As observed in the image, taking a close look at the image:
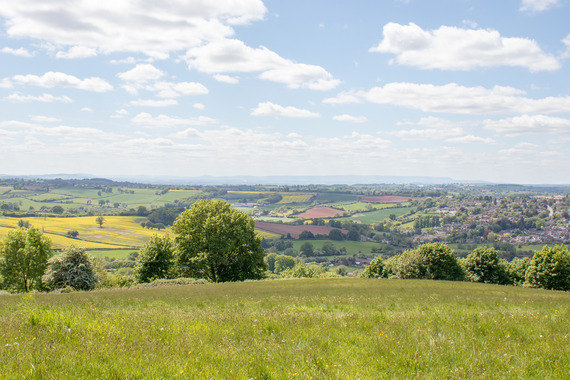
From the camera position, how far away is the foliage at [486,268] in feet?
218

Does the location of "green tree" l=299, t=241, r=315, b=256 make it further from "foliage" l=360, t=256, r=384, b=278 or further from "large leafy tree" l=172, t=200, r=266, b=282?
"large leafy tree" l=172, t=200, r=266, b=282

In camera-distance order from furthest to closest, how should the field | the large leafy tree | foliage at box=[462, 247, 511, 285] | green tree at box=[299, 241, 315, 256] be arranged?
green tree at box=[299, 241, 315, 256], foliage at box=[462, 247, 511, 285], the large leafy tree, the field

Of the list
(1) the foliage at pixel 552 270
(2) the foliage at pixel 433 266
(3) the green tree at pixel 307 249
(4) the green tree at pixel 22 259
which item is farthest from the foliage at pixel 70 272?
(3) the green tree at pixel 307 249

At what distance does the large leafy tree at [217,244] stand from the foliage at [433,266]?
28.4 meters

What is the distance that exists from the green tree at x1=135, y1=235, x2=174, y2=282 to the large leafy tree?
158 inches

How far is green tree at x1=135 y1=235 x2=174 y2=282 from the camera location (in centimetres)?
5256

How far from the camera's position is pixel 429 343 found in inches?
292

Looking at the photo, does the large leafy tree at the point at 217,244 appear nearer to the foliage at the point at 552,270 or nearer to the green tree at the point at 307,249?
the foliage at the point at 552,270

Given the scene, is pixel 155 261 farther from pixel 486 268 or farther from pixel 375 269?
pixel 486 268

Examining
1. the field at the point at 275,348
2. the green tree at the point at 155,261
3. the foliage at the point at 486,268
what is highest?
the field at the point at 275,348

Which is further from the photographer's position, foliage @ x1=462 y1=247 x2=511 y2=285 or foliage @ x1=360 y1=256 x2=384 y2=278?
foliage @ x1=360 y1=256 x2=384 y2=278

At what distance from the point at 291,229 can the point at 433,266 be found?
5014 inches

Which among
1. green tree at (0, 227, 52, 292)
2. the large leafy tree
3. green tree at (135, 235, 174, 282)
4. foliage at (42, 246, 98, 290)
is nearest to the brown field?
green tree at (135, 235, 174, 282)

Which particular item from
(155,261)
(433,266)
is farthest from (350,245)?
(155,261)
